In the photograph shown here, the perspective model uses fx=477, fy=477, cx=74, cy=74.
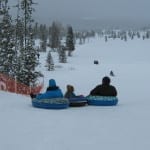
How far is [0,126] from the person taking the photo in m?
12.3

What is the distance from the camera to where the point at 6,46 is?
140 ft

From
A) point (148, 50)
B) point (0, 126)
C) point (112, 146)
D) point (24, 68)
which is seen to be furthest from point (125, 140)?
point (148, 50)

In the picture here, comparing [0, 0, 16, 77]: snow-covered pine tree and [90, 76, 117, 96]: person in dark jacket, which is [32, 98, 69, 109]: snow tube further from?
[0, 0, 16, 77]: snow-covered pine tree

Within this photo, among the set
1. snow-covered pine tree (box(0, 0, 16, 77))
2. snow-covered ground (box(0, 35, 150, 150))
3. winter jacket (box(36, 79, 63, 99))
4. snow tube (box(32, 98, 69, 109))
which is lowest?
snow-covered ground (box(0, 35, 150, 150))

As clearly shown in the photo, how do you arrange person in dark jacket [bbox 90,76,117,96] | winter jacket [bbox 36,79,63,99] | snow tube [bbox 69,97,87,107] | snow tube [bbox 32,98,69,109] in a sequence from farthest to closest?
1. person in dark jacket [bbox 90,76,117,96]
2. snow tube [bbox 69,97,87,107]
3. winter jacket [bbox 36,79,63,99]
4. snow tube [bbox 32,98,69,109]

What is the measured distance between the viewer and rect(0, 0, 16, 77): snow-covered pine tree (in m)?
41.3

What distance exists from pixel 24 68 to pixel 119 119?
2341cm

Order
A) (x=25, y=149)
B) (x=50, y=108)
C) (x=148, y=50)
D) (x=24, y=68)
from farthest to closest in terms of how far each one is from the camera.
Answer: (x=148, y=50)
(x=24, y=68)
(x=50, y=108)
(x=25, y=149)

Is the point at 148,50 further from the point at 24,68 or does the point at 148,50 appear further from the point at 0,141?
the point at 0,141

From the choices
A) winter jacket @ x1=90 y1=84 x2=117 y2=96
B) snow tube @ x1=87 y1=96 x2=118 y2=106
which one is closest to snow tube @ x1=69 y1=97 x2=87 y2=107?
snow tube @ x1=87 y1=96 x2=118 y2=106

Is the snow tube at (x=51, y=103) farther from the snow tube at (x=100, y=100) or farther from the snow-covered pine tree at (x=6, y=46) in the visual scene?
the snow-covered pine tree at (x=6, y=46)

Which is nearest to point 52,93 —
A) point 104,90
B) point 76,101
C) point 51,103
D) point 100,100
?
point 51,103

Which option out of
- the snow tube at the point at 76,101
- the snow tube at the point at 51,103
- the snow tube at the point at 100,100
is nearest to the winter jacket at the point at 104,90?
the snow tube at the point at 100,100

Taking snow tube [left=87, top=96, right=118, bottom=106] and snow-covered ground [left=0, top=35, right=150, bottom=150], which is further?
snow tube [left=87, top=96, right=118, bottom=106]
